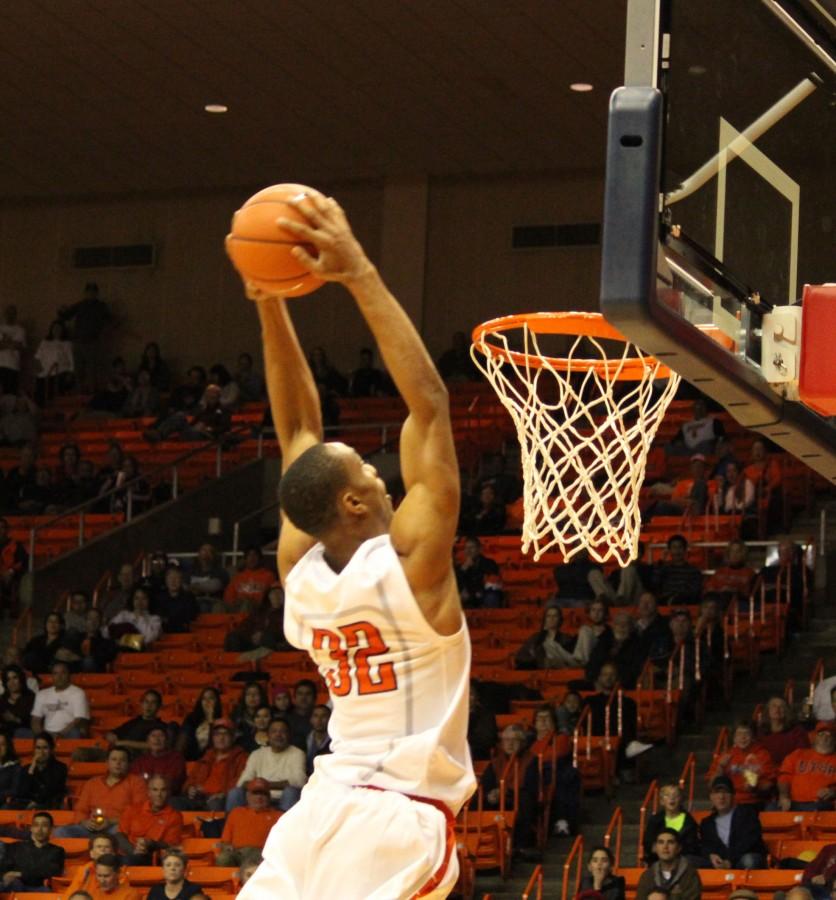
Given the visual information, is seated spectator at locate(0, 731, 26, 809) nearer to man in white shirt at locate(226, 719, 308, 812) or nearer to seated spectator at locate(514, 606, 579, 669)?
man in white shirt at locate(226, 719, 308, 812)

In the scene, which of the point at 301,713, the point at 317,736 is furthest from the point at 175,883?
the point at 301,713

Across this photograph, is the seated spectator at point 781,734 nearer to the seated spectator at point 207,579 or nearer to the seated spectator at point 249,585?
the seated spectator at point 249,585

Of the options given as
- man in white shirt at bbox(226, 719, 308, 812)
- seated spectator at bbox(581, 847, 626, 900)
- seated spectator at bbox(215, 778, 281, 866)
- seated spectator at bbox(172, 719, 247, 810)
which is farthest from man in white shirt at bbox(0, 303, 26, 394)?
seated spectator at bbox(581, 847, 626, 900)

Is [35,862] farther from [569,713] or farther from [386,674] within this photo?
[386,674]

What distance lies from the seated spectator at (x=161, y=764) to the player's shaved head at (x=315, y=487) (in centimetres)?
950

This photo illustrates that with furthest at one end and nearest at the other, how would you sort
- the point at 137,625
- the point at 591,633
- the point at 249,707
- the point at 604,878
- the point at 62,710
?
the point at 137,625 → the point at 62,710 → the point at 591,633 → the point at 249,707 → the point at 604,878

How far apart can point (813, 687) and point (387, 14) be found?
7.37m

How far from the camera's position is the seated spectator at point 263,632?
1554 cm

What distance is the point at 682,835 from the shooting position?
36.2 ft

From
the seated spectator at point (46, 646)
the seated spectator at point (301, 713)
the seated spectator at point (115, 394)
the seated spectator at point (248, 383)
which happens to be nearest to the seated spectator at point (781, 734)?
the seated spectator at point (301, 713)

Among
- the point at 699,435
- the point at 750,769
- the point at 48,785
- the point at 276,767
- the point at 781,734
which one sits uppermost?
the point at 699,435

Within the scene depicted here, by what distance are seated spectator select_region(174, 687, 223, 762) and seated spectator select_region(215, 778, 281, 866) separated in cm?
159

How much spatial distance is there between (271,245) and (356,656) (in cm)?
82

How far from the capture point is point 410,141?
20.9m
